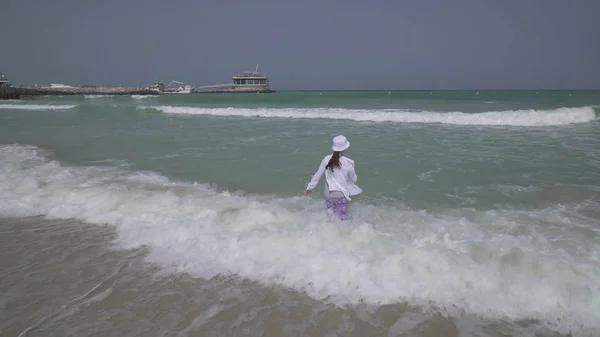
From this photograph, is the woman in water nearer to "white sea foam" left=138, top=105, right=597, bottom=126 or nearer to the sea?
the sea

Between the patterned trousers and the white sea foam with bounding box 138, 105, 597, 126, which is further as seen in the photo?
the white sea foam with bounding box 138, 105, 597, 126

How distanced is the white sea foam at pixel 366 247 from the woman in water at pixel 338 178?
31cm

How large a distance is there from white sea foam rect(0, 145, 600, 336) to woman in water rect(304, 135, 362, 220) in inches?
12.0

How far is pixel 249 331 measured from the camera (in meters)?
2.94

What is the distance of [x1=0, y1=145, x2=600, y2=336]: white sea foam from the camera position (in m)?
3.44

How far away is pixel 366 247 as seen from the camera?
433 cm

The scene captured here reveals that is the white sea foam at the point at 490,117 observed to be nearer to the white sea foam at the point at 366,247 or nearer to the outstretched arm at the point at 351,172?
the white sea foam at the point at 366,247

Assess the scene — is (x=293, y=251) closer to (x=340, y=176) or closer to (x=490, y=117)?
(x=340, y=176)

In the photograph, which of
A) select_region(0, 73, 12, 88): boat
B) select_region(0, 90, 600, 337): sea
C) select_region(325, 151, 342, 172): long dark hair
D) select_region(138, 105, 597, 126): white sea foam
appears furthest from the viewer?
select_region(0, 73, 12, 88): boat

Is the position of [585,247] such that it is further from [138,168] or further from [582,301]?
[138,168]

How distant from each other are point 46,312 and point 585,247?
19.8ft

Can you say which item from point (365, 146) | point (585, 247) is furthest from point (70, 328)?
point (365, 146)

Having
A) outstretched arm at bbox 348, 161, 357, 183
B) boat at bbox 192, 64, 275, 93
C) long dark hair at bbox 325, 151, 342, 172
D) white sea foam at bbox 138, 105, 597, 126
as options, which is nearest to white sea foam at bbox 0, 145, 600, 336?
outstretched arm at bbox 348, 161, 357, 183

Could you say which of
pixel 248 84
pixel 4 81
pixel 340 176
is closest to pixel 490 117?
pixel 340 176
